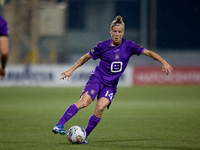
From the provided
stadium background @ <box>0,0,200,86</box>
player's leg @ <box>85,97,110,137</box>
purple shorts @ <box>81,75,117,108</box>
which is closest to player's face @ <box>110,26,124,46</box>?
purple shorts @ <box>81,75,117,108</box>

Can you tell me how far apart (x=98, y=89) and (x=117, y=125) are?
2.34m

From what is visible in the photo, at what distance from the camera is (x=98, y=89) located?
6.29 metres

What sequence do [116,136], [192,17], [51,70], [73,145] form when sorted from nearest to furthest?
[73,145], [116,136], [51,70], [192,17]

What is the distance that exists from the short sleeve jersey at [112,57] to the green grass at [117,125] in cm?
105

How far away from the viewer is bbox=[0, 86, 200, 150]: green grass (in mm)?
5922

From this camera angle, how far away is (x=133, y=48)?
21.1ft

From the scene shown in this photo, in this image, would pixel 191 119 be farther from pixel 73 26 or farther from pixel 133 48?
pixel 73 26

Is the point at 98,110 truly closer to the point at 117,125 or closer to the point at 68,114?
the point at 68,114

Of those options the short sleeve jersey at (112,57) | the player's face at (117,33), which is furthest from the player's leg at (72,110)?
the player's face at (117,33)

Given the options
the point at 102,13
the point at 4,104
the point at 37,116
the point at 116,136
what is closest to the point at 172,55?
the point at 102,13

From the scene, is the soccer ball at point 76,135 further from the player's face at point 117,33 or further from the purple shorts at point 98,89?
the player's face at point 117,33

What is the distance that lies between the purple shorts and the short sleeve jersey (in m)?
0.07

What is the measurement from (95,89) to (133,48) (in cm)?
93

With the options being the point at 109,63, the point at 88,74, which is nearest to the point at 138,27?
the point at 88,74
